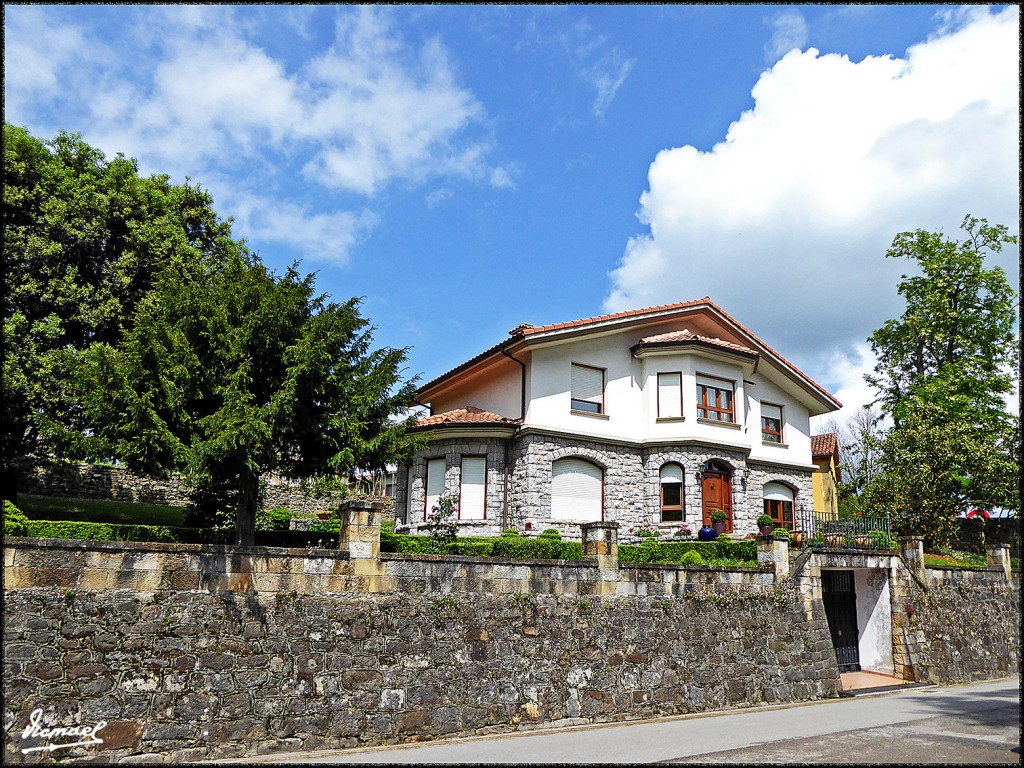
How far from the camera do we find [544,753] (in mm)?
10719

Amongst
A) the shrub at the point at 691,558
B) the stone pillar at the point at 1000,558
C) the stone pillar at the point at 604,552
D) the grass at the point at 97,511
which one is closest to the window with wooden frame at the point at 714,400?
the shrub at the point at 691,558

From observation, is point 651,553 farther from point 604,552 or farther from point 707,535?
point 707,535

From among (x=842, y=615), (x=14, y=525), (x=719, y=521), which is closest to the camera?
(x=14, y=525)

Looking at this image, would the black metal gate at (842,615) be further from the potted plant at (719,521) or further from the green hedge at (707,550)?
the green hedge at (707,550)

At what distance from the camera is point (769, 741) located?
37.9 ft

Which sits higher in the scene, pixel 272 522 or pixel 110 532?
pixel 272 522

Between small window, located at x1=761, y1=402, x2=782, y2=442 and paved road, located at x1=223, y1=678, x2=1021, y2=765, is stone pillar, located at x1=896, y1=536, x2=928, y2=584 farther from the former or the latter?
small window, located at x1=761, y1=402, x2=782, y2=442

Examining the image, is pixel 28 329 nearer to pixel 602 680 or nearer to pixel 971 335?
pixel 602 680

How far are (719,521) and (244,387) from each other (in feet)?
50.3

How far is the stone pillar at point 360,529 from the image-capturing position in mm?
11906

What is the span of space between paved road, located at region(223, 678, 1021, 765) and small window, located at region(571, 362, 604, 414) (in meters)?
11.2

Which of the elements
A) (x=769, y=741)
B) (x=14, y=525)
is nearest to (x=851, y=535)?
(x=769, y=741)

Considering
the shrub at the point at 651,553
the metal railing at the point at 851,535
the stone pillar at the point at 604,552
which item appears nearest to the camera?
the stone pillar at the point at 604,552

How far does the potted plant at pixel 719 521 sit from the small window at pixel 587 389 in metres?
A: 4.85
